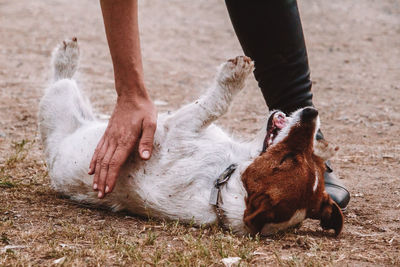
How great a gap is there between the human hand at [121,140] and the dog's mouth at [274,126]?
0.68 metres

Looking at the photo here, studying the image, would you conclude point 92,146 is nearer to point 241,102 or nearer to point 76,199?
point 76,199

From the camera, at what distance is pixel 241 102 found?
6.55 meters

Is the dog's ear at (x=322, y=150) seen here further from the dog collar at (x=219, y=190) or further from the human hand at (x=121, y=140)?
the human hand at (x=121, y=140)

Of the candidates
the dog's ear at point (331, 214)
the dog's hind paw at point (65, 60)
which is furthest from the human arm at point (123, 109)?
the dog's hind paw at point (65, 60)

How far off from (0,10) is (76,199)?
26.6 ft

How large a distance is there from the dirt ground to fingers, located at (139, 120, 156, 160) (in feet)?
1.32

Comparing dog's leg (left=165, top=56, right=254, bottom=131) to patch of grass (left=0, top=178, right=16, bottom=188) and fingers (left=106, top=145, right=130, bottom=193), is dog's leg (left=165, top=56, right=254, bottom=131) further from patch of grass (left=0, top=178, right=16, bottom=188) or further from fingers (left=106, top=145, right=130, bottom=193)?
patch of grass (left=0, top=178, right=16, bottom=188)

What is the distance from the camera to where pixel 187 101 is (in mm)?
6453

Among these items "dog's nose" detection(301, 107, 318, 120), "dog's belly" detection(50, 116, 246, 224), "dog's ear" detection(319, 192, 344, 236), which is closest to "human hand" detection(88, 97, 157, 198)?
"dog's belly" detection(50, 116, 246, 224)

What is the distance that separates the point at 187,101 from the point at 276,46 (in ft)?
8.94

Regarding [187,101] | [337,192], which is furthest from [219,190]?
[187,101]

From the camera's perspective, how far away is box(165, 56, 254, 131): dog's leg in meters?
3.44

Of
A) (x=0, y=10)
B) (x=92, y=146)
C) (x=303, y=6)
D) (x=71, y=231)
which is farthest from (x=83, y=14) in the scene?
(x=71, y=231)

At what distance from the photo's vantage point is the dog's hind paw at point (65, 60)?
4504 millimetres
